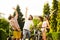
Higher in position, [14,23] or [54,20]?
[14,23]

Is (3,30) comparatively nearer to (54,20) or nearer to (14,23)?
(14,23)

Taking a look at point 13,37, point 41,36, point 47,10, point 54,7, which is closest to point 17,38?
point 13,37

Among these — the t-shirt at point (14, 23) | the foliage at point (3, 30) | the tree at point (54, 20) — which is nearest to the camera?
the foliage at point (3, 30)

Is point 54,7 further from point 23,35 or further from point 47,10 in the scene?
point 23,35

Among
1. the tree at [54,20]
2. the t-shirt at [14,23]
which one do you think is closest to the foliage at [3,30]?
the t-shirt at [14,23]

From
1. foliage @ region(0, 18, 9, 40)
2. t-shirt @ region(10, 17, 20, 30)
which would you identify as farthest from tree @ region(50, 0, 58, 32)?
foliage @ region(0, 18, 9, 40)

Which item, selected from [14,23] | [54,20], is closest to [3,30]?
[14,23]

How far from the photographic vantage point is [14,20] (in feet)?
58.1

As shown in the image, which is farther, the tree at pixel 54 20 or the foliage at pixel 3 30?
the tree at pixel 54 20

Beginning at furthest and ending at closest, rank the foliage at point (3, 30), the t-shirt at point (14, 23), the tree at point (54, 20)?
the tree at point (54, 20) → the t-shirt at point (14, 23) → the foliage at point (3, 30)

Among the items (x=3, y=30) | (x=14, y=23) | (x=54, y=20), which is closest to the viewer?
(x=3, y=30)

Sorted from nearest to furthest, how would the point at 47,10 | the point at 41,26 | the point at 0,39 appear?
1. the point at 0,39
2. the point at 41,26
3. the point at 47,10

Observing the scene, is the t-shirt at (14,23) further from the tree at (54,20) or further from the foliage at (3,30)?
the tree at (54,20)

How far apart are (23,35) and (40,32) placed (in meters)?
1.89
